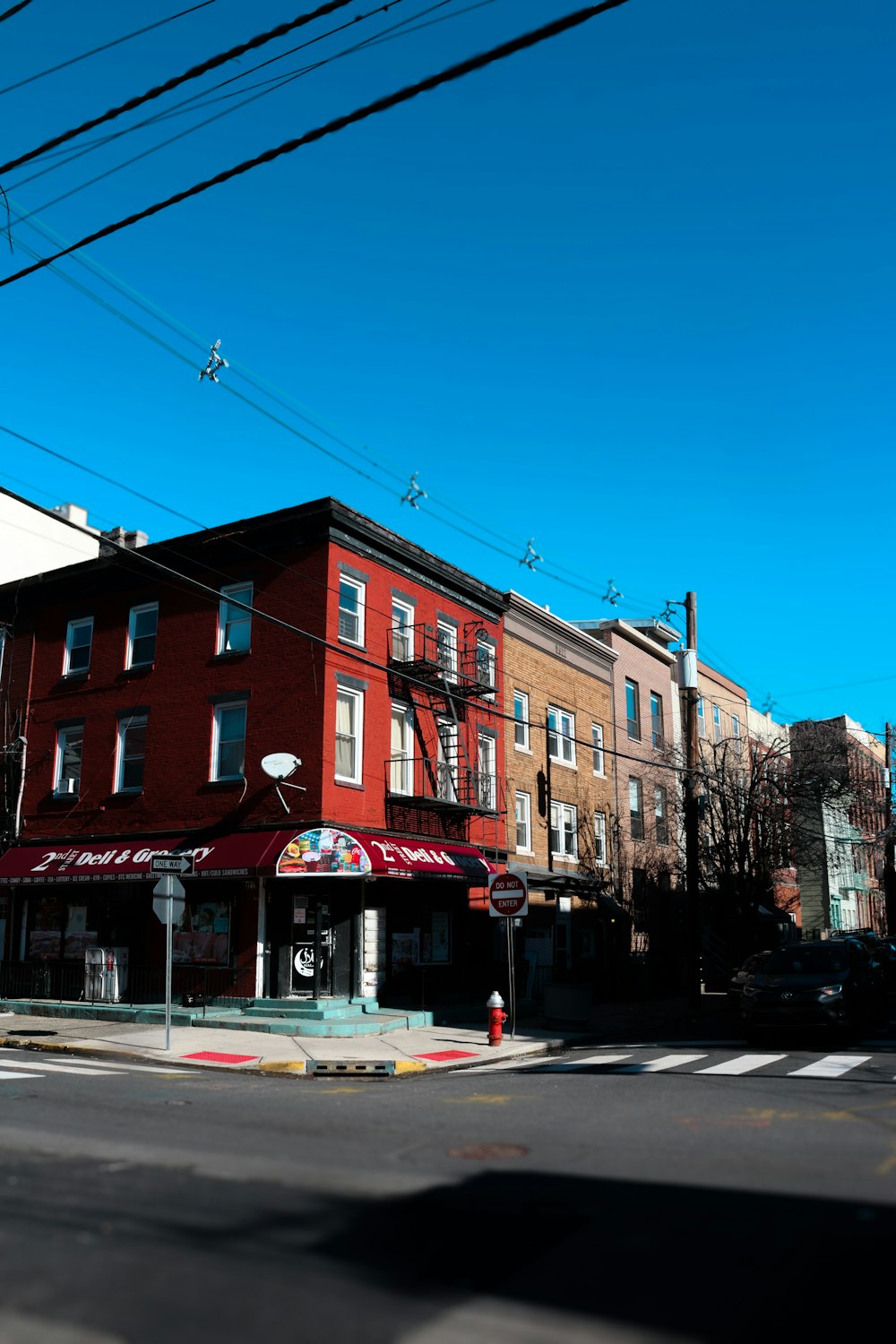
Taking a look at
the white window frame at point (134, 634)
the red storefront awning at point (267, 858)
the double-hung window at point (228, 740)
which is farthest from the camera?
the white window frame at point (134, 634)

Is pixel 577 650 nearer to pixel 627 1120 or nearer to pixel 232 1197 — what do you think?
pixel 627 1120

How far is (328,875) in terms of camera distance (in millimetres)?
22766

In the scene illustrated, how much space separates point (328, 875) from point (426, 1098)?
10.6 metres

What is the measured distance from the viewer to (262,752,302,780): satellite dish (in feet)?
76.7

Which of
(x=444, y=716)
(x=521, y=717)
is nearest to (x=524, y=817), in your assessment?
(x=521, y=717)

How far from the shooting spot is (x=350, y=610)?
2566 centimetres

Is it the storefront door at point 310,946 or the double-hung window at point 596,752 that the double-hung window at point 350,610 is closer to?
the storefront door at point 310,946

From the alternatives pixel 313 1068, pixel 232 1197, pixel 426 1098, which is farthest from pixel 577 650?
pixel 232 1197

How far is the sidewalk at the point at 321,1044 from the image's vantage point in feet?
57.3

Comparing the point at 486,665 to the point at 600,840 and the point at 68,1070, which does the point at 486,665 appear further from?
the point at 68,1070

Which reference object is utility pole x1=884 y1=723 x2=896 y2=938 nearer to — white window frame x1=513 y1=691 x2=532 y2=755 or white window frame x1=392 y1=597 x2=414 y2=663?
white window frame x1=513 y1=691 x2=532 y2=755

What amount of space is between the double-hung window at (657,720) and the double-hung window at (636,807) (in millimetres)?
1887

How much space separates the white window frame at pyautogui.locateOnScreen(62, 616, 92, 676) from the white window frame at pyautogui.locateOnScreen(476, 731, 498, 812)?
10.4 metres

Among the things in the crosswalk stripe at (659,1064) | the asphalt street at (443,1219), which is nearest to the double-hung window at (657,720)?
the crosswalk stripe at (659,1064)
